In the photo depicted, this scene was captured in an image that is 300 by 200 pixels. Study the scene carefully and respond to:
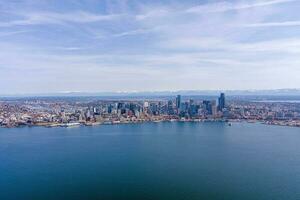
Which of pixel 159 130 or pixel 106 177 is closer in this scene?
pixel 106 177

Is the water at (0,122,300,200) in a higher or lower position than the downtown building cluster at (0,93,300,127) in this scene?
lower

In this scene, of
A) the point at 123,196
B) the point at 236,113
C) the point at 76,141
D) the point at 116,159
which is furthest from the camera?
the point at 236,113

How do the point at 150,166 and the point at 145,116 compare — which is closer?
the point at 150,166

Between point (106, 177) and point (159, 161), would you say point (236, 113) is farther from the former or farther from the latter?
point (106, 177)

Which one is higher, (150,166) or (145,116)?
(145,116)

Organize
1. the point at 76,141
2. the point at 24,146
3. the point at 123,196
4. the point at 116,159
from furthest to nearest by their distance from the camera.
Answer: the point at 76,141 < the point at 24,146 < the point at 116,159 < the point at 123,196

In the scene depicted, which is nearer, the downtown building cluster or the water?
the water

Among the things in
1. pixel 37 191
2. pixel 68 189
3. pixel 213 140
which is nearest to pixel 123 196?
pixel 68 189
